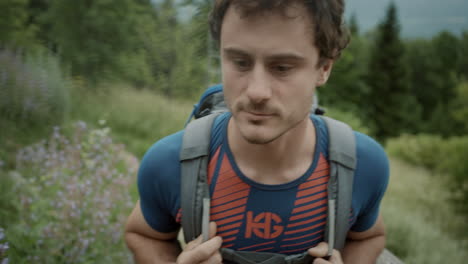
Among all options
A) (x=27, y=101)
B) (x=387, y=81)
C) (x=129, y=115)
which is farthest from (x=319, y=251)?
(x=387, y=81)

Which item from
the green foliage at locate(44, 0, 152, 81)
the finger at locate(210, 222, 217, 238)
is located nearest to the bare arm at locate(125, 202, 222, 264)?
the finger at locate(210, 222, 217, 238)

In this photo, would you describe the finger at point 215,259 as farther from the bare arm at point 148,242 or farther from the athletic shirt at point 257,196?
the bare arm at point 148,242

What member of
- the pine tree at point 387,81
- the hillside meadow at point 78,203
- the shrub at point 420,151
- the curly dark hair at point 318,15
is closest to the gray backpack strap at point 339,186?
the curly dark hair at point 318,15

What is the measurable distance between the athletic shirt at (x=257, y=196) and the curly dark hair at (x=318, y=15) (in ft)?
1.54

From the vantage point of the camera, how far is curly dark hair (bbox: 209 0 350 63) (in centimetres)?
145

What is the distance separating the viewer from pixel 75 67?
9.77m

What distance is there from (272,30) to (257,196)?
724mm

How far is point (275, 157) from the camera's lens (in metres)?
1.77

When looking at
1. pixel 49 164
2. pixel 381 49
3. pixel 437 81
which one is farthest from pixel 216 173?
pixel 437 81

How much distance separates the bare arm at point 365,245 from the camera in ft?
6.49

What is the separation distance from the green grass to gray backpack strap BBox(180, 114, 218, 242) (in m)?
5.21

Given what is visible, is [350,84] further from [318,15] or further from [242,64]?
[242,64]

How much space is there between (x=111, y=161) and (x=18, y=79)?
99.6 inches

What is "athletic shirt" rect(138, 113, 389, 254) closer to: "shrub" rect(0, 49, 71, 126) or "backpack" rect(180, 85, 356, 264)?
"backpack" rect(180, 85, 356, 264)
